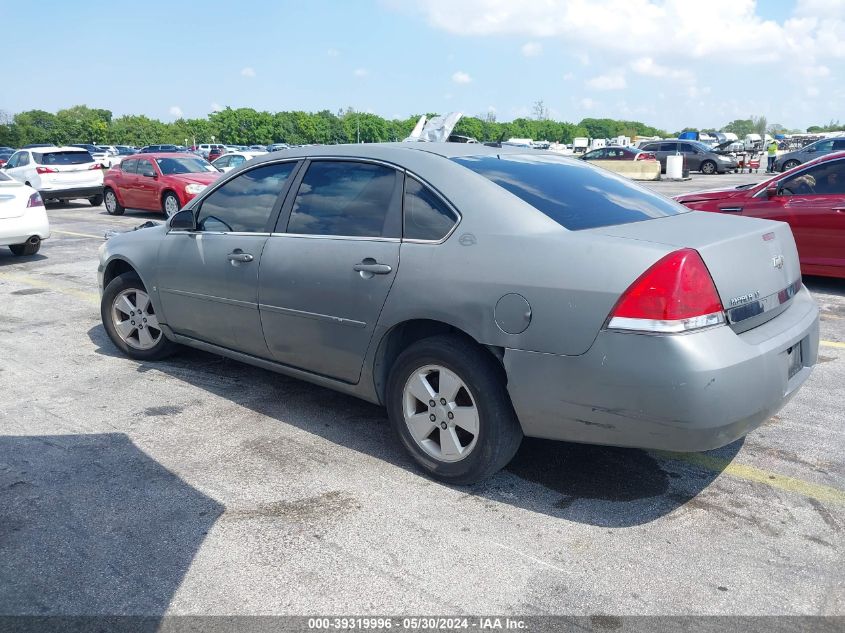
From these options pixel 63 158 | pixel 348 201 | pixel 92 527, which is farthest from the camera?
pixel 63 158

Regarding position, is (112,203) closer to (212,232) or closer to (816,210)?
(212,232)

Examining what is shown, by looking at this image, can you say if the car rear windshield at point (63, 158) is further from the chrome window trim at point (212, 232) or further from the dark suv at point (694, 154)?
the dark suv at point (694, 154)

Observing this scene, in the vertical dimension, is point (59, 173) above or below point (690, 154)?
below

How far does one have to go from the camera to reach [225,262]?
177 inches

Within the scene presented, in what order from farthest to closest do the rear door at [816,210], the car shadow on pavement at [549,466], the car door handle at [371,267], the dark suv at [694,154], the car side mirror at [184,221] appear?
1. the dark suv at [694,154]
2. the rear door at [816,210]
3. the car side mirror at [184,221]
4. the car door handle at [371,267]
5. the car shadow on pavement at [549,466]

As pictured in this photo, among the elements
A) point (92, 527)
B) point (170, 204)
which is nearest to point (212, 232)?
point (92, 527)

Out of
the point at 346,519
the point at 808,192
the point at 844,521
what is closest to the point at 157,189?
the point at 808,192

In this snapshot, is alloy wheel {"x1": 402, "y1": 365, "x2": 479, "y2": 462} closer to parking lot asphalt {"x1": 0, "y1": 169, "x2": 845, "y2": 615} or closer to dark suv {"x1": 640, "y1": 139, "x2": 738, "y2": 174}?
parking lot asphalt {"x1": 0, "y1": 169, "x2": 845, "y2": 615}

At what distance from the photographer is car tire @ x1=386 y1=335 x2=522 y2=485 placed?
3.31 m

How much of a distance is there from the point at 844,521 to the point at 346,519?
2173mm

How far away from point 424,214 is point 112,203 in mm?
16167

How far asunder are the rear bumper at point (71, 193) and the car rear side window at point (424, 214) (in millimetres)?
17793

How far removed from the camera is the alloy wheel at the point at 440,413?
3.41 m

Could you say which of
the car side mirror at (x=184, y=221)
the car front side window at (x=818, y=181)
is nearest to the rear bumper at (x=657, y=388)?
the car side mirror at (x=184, y=221)
